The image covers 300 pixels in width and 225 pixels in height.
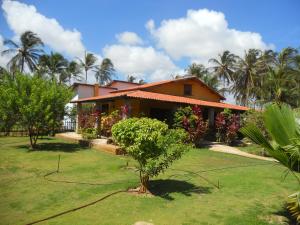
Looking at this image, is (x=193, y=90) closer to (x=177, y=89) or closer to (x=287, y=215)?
(x=177, y=89)

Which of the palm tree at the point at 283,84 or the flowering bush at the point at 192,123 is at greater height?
the palm tree at the point at 283,84

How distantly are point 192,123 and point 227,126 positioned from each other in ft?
11.3

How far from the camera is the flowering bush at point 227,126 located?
17969 millimetres

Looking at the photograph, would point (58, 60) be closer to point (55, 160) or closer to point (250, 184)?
point (55, 160)

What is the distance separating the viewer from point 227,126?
18578 mm

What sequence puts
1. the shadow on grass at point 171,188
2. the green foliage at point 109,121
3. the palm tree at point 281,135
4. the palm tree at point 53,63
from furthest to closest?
the palm tree at point 53,63, the green foliage at point 109,121, the shadow on grass at point 171,188, the palm tree at point 281,135

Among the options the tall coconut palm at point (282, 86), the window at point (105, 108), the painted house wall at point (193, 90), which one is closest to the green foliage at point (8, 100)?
the window at point (105, 108)

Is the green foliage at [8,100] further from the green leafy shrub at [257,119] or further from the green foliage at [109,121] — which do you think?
the green leafy shrub at [257,119]

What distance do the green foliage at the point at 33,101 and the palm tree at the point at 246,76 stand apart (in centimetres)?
2800

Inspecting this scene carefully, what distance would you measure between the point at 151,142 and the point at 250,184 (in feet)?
11.1

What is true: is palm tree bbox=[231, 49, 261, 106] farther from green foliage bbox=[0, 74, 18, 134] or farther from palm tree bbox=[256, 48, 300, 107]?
green foliage bbox=[0, 74, 18, 134]

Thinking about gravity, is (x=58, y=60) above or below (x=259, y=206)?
above

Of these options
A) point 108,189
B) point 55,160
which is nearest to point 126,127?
point 108,189

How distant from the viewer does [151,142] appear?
271 inches
